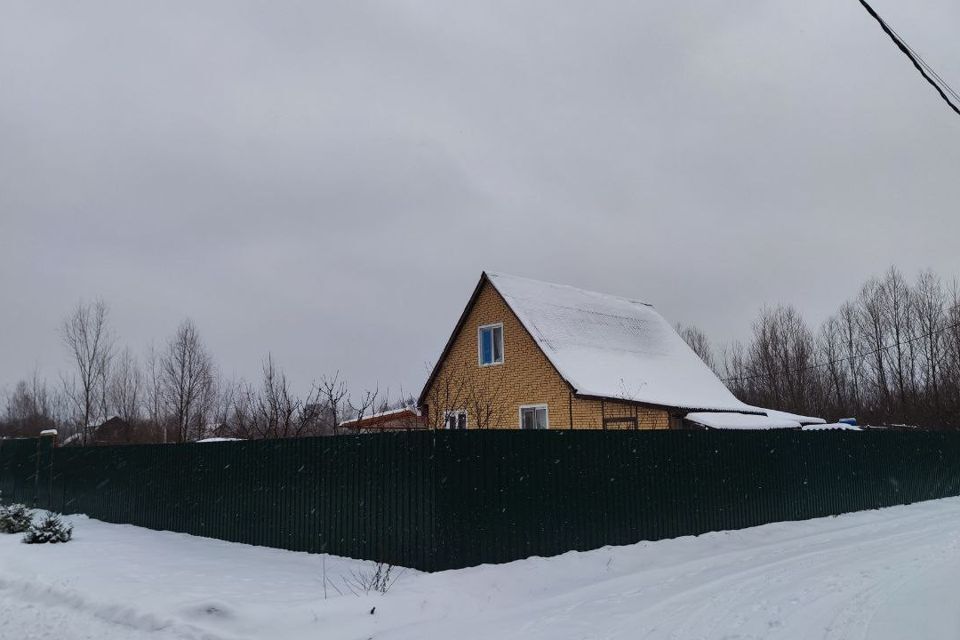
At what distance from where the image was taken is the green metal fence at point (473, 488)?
8797mm

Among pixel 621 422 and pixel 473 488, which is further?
pixel 621 422

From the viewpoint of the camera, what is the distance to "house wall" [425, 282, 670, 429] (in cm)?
2094

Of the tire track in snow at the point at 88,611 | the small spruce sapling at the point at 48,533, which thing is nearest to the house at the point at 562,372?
the small spruce sapling at the point at 48,533

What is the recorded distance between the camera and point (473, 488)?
8.86 meters

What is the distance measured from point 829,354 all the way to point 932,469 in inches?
1227

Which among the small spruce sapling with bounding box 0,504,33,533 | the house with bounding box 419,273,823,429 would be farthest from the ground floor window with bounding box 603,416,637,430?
the small spruce sapling with bounding box 0,504,33,533

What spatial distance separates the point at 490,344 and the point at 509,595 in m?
16.0

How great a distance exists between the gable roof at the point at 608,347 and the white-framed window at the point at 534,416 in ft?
5.38

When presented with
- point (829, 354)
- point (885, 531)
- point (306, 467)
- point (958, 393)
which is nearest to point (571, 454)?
point (306, 467)

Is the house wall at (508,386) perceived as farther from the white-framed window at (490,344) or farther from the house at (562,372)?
the white-framed window at (490,344)

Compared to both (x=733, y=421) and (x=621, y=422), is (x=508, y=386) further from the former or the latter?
(x=733, y=421)

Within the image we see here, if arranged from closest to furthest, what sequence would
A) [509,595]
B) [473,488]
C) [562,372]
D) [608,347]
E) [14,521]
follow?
[509,595] < [473,488] < [14,521] < [562,372] < [608,347]

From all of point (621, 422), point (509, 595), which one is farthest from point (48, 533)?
point (621, 422)

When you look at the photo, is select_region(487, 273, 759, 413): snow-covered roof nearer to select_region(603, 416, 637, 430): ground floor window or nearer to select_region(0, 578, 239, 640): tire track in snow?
select_region(603, 416, 637, 430): ground floor window
